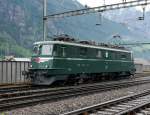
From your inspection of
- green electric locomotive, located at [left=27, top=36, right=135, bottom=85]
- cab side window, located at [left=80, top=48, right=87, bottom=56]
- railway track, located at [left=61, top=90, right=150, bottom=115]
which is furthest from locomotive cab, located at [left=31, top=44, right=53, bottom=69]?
railway track, located at [left=61, top=90, right=150, bottom=115]

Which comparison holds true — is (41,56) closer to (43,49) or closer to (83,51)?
(43,49)

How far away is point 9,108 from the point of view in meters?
13.3

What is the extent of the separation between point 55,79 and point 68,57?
2.10 meters

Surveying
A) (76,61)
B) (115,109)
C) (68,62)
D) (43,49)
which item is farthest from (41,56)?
(115,109)

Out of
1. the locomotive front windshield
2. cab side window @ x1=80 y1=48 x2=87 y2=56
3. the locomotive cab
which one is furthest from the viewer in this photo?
cab side window @ x1=80 y1=48 x2=87 y2=56

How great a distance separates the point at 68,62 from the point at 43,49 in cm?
195

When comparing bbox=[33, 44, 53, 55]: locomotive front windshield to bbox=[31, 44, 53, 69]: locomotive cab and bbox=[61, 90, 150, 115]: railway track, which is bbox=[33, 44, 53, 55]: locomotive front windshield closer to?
bbox=[31, 44, 53, 69]: locomotive cab

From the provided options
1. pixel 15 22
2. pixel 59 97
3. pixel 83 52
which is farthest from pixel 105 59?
pixel 15 22

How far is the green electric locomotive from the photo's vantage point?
2256cm

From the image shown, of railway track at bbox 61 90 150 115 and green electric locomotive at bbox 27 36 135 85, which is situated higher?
green electric locomotive at bbox 27 36 135 85

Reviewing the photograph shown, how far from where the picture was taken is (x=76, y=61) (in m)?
24.6

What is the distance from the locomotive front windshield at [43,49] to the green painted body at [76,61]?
0.21 m

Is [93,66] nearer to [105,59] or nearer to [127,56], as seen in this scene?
[105,59]

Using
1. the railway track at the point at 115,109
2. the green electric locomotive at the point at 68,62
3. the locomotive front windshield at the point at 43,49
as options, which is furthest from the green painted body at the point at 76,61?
the railway track at the point at 115,109
